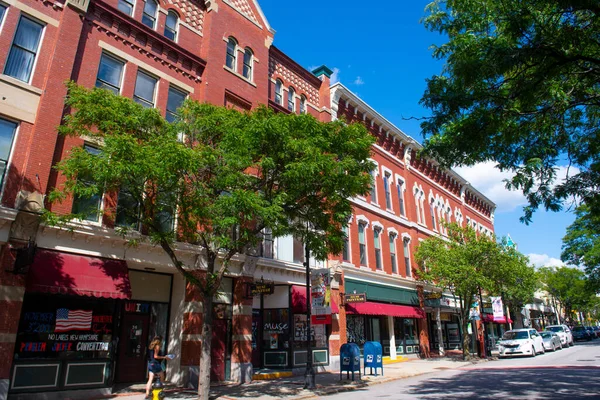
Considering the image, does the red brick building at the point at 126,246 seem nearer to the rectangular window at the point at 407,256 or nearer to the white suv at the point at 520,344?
the rectangular window at the point at 407,256

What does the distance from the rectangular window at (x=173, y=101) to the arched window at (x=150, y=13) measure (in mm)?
2711

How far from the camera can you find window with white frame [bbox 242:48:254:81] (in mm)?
19875

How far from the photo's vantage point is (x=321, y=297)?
49.3 ft

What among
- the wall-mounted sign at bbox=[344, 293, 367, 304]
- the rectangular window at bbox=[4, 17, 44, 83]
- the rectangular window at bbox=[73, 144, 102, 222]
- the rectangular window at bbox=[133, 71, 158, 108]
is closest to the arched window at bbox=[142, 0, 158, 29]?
the rectangular window at bbox=[133, 71, 158, 108]

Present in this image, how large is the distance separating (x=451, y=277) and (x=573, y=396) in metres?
14.7

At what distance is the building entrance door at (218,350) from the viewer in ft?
50.8

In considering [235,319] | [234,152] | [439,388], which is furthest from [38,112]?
[439,388]

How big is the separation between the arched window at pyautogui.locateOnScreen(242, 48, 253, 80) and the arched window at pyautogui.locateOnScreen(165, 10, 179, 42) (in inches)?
142

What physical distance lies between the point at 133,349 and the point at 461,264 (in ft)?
63.5

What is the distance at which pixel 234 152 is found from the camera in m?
11.5

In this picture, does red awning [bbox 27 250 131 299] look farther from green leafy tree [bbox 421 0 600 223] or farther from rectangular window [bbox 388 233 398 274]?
rectangular window [bbox 388 233 398 274]

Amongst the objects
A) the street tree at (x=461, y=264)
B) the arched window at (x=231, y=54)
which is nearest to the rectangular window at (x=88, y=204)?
the arched window at (x=231, y=54)

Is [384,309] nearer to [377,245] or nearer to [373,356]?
[377,245]

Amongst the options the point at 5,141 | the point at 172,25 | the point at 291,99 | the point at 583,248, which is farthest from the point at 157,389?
the point at 583,248
